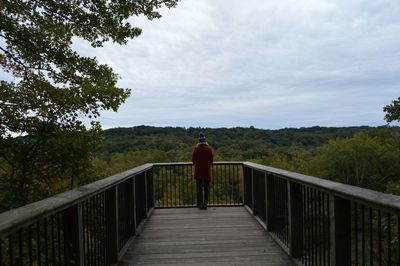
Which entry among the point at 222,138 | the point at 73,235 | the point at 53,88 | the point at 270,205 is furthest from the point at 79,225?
the point at 222,138

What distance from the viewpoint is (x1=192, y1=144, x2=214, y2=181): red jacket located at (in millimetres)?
8484

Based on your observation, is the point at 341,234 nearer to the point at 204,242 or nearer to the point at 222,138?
the point at 204,242

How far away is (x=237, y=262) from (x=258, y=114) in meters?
41.4

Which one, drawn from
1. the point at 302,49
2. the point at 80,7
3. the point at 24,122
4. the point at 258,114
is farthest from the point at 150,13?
the point at 258,114

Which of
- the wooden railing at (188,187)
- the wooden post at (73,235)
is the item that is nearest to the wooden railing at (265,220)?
the wooden post at (73,235)

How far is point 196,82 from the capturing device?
29500 millimetres

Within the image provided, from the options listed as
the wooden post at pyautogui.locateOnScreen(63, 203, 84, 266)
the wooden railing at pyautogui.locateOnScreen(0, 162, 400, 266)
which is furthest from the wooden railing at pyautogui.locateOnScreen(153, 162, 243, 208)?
the wooden post at pyautogui.locateOnScreen(63, 203, 84, 266)

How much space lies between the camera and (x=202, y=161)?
27.8ft

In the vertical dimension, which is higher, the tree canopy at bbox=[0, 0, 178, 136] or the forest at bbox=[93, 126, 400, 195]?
the tree canopy at bbox=[0, 0, 178, 136]

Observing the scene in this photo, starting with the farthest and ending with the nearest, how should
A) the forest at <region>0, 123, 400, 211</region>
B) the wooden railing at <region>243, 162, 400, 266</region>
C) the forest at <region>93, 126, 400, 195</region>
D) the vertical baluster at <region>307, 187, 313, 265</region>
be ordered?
the forest at <region>93, 126, 400, 195</region>
the forest at <region>0, 123, 400, 211</region>
the vertical baluster at <region>307, 187, 313, 265</region>
the wooden railing at <region>243, 162, 400, 266</region>

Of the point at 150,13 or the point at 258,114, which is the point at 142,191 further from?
the point at 258,114

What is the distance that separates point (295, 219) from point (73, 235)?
2.59m

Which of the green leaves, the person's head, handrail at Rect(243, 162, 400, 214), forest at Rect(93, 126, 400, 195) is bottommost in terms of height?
forest at Rect(93, 126, 400, 195)

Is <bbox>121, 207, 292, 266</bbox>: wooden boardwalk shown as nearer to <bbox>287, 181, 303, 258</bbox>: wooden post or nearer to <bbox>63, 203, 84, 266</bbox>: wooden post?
<bbox>287, 181, 303, 258</bbox>: wooden post
